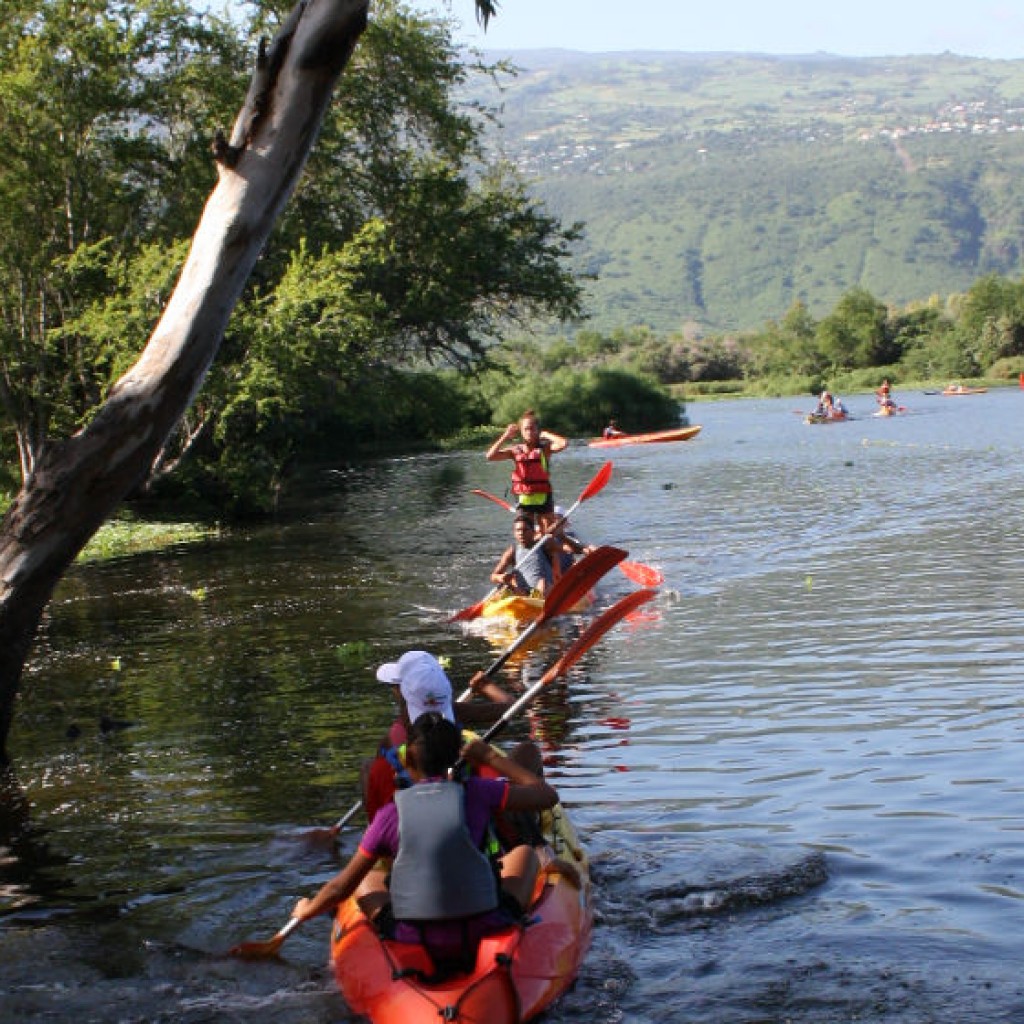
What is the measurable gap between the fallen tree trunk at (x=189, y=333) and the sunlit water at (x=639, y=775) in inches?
74.8

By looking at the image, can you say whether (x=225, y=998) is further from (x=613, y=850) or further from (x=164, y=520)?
(x=164, y=520)

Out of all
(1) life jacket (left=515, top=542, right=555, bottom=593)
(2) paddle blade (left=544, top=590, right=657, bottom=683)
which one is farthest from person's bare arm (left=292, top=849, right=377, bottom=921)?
(1) life jacket (left=515, top=542, right=555, bottom=593)

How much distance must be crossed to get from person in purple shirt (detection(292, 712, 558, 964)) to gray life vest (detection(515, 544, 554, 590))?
11274 mm

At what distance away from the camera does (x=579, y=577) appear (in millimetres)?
10086

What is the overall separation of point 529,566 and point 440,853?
11.8 meters

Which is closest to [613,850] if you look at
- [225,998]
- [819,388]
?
[225,998]

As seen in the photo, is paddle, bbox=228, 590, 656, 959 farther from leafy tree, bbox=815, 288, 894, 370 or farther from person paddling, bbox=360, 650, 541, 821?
leafy tree, bbox=815, 288, 894, 370

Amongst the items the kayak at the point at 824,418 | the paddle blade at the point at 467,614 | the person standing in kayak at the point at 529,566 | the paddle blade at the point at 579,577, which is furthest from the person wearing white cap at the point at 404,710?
the kayak at the point at 824,418

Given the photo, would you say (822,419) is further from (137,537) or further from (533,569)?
(533,569)

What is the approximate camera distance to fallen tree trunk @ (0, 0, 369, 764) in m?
9.57

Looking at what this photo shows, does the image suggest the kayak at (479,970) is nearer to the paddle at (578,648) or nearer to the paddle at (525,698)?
the paddle at (525,698)

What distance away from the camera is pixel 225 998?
7.00m

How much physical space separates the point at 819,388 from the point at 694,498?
70.9 metres

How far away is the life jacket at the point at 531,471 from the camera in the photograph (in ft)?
61.6
